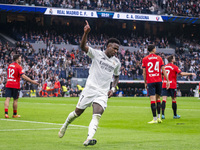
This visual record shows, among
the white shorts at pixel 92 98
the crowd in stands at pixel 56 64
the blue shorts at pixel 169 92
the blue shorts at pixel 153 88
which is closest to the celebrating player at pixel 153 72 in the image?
the blue shorts at pixel 153 88

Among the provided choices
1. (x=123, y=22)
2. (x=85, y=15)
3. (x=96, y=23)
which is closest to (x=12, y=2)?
(x=85, y=15)

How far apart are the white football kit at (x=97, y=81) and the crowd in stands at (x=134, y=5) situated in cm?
4311

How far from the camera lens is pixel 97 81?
8148mm

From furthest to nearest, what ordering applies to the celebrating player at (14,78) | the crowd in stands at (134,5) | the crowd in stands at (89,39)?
the crowd in stands at (134,5) < the crowd in stands at (89,39) < the celebrating player at (14,78)

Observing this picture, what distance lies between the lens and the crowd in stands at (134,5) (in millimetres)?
52522


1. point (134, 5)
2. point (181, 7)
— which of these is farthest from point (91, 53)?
point (181, 7)

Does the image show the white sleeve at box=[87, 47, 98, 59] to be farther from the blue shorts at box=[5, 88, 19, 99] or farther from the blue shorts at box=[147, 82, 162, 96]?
the blue shorts at box=[5, 88, 19, 99]

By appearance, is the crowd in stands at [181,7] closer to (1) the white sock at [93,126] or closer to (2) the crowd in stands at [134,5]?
(2) the crowd in stands at [134,5]

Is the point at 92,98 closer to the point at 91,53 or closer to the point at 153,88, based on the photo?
the point at 91,53

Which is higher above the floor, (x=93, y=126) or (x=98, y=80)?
(x=98, y=80)

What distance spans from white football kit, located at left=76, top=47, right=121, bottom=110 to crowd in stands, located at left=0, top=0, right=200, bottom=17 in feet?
141

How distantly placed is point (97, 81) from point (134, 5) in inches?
2039

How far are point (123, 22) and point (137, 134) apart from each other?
2054 inches

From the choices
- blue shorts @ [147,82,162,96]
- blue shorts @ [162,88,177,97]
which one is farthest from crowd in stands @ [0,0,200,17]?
A: blue shorts @ [147,82,162,96]
